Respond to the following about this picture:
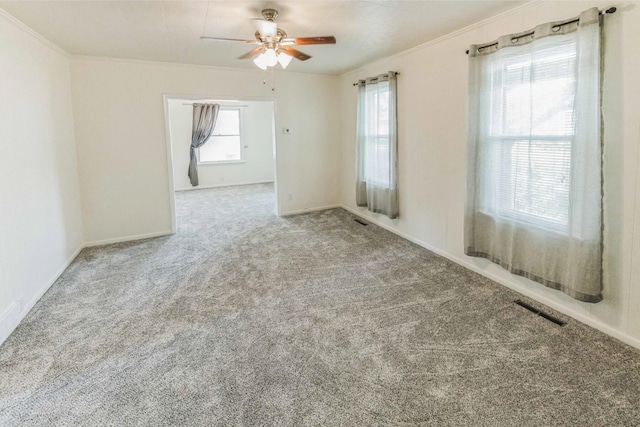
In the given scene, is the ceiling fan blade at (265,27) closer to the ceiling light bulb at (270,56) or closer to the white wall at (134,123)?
the ceiling light bulb at (270,56)

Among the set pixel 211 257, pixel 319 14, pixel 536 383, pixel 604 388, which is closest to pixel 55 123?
pixel 211 257

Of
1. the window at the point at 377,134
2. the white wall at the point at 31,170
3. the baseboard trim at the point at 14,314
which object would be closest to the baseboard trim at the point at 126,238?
the white wall at the point at 31,170

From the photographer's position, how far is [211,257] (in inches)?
160

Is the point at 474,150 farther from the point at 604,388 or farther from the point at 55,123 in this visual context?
the point at 55,123

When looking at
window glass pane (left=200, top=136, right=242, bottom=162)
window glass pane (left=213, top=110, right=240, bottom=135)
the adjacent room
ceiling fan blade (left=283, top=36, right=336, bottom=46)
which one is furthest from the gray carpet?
window glass pane (left=213, top=110, right=240, bottom=135)

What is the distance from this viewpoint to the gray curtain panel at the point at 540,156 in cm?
231

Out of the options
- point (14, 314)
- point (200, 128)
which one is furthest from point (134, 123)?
point (200, 128)

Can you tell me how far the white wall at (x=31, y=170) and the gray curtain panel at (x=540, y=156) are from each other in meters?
3.90

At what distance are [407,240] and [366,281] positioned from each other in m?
1.40

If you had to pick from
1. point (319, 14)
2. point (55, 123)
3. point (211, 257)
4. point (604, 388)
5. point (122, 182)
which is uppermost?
point (319, 14)

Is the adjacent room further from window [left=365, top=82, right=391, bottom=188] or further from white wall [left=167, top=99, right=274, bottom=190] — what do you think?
white wall [left=167, top=99, right=274, bottom=190]

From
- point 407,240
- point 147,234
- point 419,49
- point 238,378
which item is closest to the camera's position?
point 238,378

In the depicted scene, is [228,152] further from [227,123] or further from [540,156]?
[540,156]

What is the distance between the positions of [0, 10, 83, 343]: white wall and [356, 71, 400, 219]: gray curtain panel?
3.74 meters
